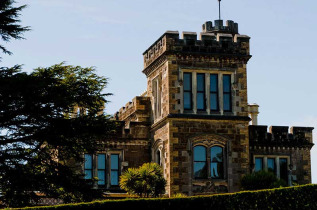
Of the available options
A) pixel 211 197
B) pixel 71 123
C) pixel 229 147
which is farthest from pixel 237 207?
pixel 229 147

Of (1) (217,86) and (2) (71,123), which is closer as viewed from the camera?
(2) (71,123)

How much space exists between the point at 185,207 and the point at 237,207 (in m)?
1.77

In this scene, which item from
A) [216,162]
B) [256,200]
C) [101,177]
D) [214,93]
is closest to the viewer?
[256,200]

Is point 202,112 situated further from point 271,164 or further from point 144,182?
point 271,164

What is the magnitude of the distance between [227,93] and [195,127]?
2.41 metres

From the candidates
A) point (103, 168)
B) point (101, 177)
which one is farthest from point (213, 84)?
point (101, 177)

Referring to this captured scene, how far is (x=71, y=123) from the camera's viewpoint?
28.3 meters

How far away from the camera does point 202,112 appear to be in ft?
116

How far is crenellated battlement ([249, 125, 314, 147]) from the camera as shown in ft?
124

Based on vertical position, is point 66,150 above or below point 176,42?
below

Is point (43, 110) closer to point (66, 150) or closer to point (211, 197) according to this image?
point (66, 150)

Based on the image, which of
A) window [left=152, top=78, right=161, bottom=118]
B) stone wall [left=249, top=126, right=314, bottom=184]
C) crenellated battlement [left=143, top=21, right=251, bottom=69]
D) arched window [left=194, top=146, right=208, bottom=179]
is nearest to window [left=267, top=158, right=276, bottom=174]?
stone wall [left=249, top=126, right=314, bottom=184]

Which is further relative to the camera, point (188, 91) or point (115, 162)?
point (115, 162)

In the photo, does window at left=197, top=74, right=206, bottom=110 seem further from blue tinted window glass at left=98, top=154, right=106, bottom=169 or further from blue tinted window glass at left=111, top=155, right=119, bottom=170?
blue tinted window glass at left=98, top=154, right=106, bottom=169
